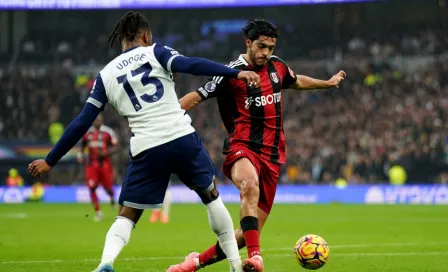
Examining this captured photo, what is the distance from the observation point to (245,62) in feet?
28.8

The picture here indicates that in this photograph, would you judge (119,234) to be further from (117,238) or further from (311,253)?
(311,253)

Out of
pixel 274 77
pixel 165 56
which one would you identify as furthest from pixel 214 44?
pixel 165 56

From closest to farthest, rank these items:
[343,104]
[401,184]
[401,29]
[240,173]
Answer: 1. [240,173]
2. [401,184]
3. [343,104]
4. [401,29]

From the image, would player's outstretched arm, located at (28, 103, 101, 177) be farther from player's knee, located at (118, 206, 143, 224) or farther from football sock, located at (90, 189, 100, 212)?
football sock, located at (90, 189, 100, 212)

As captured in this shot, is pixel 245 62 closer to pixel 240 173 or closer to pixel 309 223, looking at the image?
pixel 240 173

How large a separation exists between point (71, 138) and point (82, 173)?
27.4 metres

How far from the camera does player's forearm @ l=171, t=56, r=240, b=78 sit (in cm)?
697

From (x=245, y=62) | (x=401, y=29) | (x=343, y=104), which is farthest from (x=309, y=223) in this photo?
(x=401, y=29)

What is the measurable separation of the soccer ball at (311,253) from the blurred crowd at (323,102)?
73.7ft

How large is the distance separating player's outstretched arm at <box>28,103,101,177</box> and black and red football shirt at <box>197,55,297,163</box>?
1580mm

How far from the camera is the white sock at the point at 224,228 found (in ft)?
24.9

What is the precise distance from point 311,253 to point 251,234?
80 cm

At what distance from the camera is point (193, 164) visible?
7.34 m

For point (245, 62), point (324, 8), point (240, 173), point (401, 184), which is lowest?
point (401, 184)
